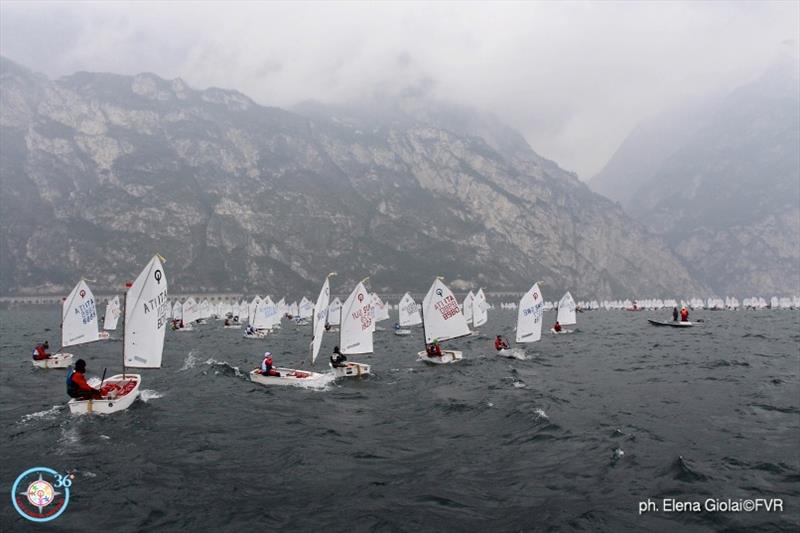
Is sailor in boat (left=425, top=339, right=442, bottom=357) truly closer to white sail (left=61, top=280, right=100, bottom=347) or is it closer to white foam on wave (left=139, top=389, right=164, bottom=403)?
white foam on wave (left=139, top=389, right=164, bottom=403)

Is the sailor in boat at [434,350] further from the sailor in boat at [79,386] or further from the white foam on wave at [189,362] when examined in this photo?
the sailor in boat at [79,386]

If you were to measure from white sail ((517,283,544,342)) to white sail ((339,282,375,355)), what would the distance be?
1920 centimetres

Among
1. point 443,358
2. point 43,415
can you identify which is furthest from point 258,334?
point 43,415

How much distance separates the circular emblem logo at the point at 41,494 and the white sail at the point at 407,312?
243 feet

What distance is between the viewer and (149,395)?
3125cm

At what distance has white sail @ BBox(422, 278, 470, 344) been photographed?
152ft

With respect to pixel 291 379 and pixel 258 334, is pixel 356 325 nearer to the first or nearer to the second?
pixel 291 379

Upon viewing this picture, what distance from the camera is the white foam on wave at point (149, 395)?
3013cm

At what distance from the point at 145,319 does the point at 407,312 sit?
215 ft

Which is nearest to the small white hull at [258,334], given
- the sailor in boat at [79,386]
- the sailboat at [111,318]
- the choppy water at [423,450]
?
the sailboat at [111,318]

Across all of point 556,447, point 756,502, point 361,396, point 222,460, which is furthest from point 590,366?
point 222,460

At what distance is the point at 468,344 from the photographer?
6438 centimetres

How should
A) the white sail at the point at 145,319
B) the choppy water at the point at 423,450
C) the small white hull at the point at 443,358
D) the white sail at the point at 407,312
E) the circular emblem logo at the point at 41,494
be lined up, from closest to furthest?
the choppy water at the point at 423,450, the circular emblem logo at the point at 41,494, the white sail at the point at 145,319, the small white hull at the point at 443,358, the white sail at the point at 407,312

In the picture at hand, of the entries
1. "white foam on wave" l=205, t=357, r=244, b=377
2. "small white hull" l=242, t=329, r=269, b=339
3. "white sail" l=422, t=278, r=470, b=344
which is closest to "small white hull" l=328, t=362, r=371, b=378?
"white foam on wave" l=205, t=357, r=244, b=377
